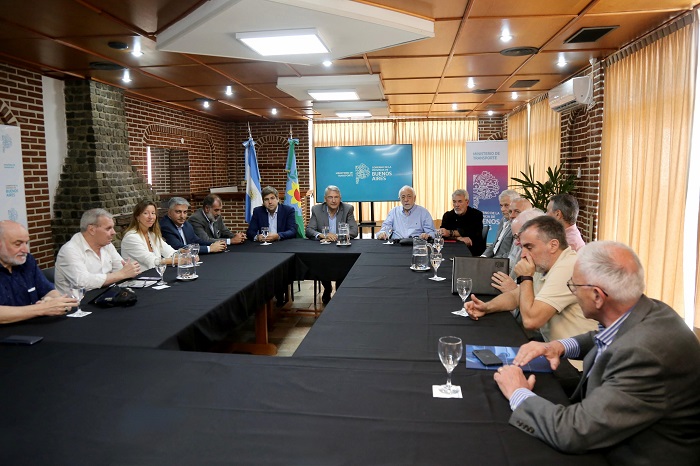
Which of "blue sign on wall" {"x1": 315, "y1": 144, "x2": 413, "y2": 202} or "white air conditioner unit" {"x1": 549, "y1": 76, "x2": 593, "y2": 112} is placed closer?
"white air conditioner unit" {"x1": 549, "y1": 76, "x2": 593, "y2": 112}

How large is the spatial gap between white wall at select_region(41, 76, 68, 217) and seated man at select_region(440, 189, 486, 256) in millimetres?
4548

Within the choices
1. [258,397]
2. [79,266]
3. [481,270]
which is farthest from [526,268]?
[79,266]

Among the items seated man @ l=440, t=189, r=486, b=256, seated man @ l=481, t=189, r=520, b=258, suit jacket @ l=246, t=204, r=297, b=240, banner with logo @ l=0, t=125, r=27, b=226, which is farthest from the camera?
suit jacket @ l=246, t=204, r=297, b=240

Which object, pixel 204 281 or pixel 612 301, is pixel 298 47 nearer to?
pixel 204 281

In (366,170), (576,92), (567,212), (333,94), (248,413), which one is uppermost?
(333,94)

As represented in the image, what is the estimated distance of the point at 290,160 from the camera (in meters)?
8.71

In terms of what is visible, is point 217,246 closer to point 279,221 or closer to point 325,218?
point 279,221

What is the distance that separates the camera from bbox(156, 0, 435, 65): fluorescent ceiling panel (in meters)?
2.82

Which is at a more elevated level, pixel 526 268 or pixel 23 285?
pixel 526 268

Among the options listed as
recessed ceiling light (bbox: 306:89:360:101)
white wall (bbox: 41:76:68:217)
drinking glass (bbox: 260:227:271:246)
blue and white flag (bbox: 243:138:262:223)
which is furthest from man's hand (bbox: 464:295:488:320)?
blue and white flag (bbox: 243:138:262:223)

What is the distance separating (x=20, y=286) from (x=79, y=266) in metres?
0.43

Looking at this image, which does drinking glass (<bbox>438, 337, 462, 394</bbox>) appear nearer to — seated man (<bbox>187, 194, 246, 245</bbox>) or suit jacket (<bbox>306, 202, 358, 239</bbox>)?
seated man (<bbox>187, 194, 246, 245</bbox>)

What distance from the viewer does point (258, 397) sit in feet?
4.97

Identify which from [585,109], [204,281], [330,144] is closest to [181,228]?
[204,281]
